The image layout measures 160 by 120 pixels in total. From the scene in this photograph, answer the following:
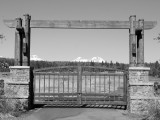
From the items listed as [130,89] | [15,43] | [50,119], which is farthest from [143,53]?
[15,43]

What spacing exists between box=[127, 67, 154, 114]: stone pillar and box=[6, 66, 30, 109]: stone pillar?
4290mm

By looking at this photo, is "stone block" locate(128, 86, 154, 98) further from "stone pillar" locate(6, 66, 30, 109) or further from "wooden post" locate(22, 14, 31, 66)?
"wooden post" locate(22, 14, 31, 66)

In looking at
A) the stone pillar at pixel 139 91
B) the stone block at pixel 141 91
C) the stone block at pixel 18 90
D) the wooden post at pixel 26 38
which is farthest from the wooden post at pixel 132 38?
the stone block at pixel 18 90

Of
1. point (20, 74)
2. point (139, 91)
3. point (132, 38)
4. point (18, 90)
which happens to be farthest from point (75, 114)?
point (132, 38)

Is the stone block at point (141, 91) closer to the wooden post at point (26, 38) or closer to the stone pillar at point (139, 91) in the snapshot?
the stone pillar at point (139, 91)

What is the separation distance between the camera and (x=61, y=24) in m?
11.2

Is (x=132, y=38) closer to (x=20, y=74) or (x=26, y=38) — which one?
(x=26, y=38)

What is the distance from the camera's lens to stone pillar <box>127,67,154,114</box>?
10.5 metres

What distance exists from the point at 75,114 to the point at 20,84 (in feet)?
8.79

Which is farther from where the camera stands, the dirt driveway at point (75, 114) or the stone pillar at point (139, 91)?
the stone pillar at point (139, 91)

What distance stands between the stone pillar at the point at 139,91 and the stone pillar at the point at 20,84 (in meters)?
4.29

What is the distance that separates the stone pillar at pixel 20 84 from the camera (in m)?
10.7

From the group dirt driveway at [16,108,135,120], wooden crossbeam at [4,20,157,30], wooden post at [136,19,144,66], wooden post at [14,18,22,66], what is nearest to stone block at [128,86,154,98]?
dirt driveway at [16,108,135,120]

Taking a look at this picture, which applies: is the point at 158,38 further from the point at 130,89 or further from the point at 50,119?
the point at 50,119
